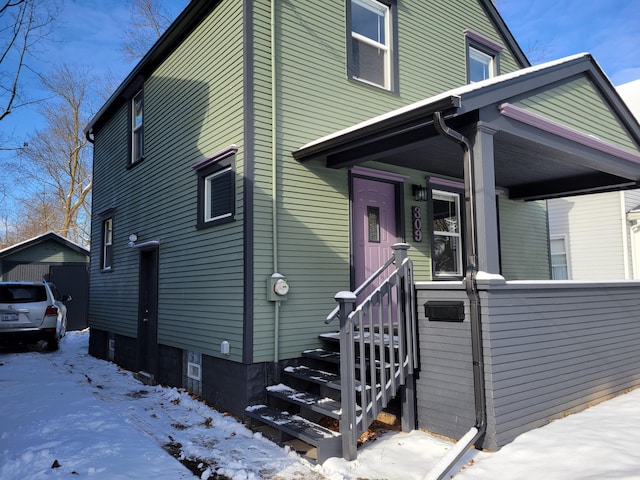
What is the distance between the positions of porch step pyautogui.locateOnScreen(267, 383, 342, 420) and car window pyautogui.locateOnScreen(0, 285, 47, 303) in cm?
839

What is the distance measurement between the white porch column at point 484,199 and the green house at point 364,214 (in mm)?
18

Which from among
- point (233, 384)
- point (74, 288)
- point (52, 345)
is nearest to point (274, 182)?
point (233, 384)

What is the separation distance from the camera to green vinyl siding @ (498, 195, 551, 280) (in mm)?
8922

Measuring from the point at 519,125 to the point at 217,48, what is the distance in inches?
166

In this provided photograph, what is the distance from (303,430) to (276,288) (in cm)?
168

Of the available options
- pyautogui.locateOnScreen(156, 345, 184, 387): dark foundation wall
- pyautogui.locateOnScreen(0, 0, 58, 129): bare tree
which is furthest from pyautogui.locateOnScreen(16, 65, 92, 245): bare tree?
pyautogui.locateOnScreen(156, 345, 184, 387): dark foundation wall

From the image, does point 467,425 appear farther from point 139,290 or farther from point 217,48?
point 139,290

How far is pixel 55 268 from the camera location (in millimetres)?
16516

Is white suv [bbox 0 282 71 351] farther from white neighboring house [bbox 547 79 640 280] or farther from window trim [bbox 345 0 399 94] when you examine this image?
white neighboring house [bbox 547 79 640 280]

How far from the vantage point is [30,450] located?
4.38m

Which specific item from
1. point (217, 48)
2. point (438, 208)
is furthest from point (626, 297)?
point (217, 48)

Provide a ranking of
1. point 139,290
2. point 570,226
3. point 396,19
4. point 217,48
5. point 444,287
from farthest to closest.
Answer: point 570,226
point 139,290
point 396,19
point 217,48
point 444,287

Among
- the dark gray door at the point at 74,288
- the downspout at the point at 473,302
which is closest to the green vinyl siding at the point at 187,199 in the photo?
the downspout at the point at 473,302

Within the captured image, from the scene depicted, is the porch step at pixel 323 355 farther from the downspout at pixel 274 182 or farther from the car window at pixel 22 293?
the car window at pixel 22 293
